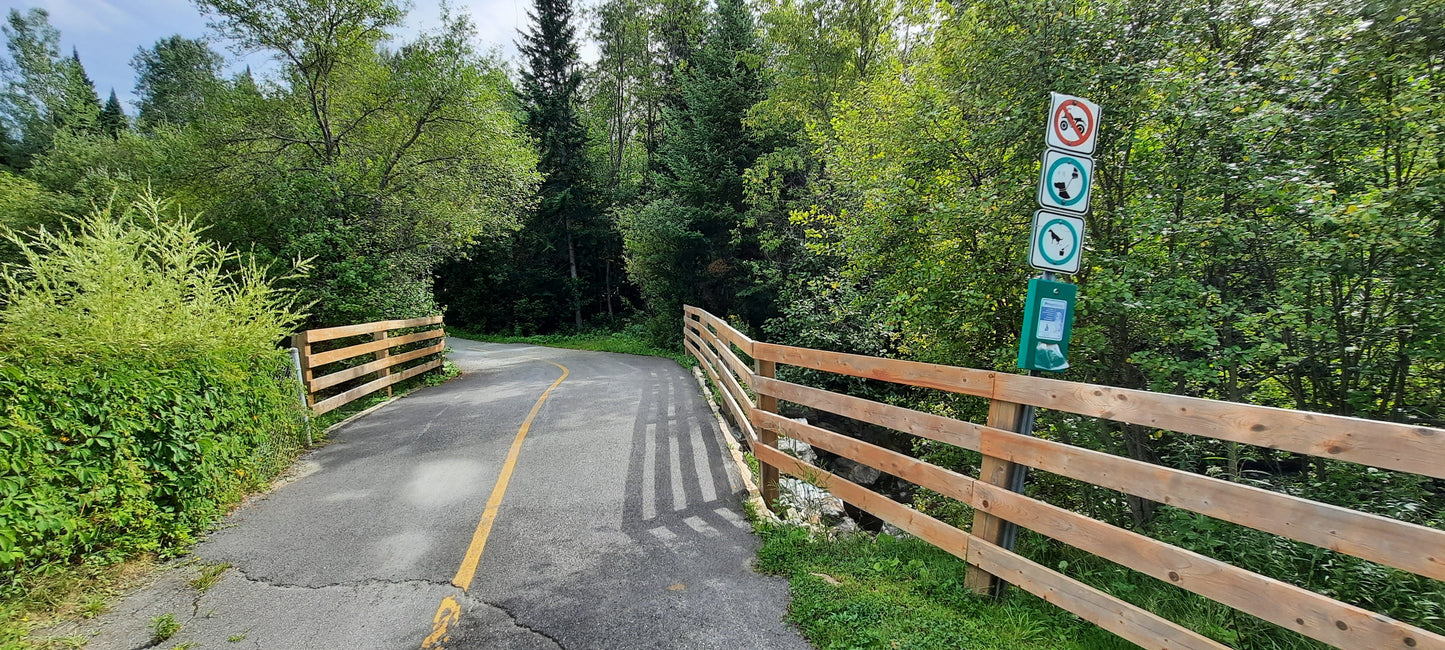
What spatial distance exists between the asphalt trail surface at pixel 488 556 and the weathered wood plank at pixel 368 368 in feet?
3.04

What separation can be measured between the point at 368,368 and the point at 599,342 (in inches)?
566

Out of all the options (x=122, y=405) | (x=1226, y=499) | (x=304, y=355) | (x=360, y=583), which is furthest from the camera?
(x=304, y=355)

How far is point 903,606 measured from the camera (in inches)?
115

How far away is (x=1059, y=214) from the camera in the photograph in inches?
115

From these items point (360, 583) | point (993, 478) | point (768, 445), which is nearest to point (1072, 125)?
point (993, 478)

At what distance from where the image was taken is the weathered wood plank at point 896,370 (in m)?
2.94

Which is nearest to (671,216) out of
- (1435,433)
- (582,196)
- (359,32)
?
(359,32)

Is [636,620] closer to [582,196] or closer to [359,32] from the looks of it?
[359,32]

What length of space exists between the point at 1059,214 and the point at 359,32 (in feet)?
45.4

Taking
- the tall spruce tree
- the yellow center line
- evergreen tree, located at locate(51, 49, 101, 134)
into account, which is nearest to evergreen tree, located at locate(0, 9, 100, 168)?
evergreen tree, located at locate(51, 49, 101, 134)

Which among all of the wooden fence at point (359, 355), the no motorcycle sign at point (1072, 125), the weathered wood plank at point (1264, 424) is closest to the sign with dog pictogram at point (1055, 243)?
the no motorcycle sign at point (1072, 125)

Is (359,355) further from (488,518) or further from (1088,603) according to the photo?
(1088,603)

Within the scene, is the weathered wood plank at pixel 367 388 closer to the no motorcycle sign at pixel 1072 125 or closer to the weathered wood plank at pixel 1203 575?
the weathered wood plank at pixel 1203 575

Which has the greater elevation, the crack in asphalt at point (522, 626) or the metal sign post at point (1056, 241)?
the metal sign post at point (1056, 241)
